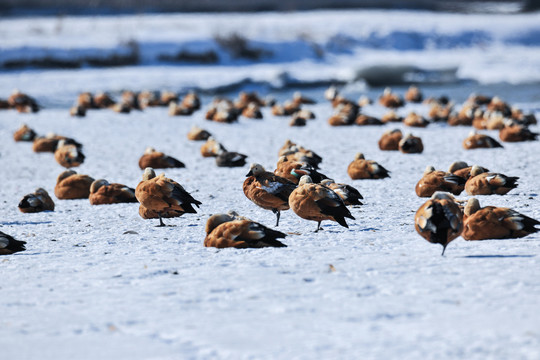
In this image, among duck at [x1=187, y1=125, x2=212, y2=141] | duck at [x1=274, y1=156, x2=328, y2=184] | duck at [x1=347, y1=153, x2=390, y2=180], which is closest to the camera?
duck at [x1=274, y1=156, x2=328, y2=184]

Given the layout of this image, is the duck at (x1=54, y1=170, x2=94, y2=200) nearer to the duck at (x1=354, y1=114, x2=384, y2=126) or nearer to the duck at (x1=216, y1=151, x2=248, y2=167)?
the duck at (x1=216, y1=151, x2=248, y2=167)

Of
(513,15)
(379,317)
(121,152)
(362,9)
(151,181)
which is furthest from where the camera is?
(362,9)

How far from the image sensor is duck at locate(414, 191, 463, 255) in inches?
252

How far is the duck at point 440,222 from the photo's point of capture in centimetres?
641

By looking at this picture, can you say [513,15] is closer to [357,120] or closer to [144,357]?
[357,120]

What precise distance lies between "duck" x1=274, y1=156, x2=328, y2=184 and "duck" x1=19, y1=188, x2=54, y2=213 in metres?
3.03

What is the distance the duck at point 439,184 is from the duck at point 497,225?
7.83 ft

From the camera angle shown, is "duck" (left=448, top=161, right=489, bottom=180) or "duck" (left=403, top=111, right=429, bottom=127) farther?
"duck" (left=403, top=111, right=429, bottom=127)

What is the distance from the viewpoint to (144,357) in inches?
180

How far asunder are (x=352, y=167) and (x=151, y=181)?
3.87 m

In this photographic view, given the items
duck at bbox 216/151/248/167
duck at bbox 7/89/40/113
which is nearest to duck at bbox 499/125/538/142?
duck at bbox 216/151/248/167

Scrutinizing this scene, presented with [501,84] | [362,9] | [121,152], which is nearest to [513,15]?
[362,9]

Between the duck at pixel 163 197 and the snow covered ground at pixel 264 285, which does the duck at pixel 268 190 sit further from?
the duck at pixel 163 197

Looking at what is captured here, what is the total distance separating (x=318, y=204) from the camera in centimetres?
736
